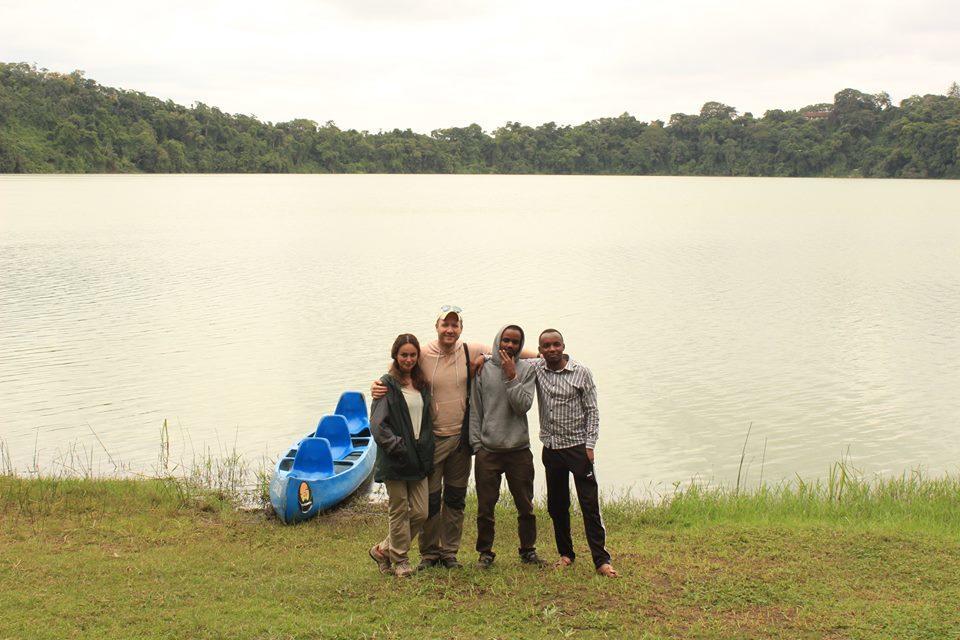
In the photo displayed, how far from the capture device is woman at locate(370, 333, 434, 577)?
20.1ft

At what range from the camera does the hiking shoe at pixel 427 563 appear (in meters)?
6.47

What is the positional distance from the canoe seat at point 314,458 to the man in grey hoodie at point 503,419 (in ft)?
11.5

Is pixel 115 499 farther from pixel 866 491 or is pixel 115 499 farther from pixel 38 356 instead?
pixel 38 356

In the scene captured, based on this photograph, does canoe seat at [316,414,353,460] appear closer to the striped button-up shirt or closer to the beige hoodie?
the beige hoodie

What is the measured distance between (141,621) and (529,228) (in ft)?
142

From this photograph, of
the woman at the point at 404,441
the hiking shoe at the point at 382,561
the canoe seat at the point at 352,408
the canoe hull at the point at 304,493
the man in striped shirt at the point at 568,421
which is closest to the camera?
the woman at the point at 404,441

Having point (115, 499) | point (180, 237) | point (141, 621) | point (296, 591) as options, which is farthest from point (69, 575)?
point (180, 237)

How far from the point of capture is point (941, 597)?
5902 mm

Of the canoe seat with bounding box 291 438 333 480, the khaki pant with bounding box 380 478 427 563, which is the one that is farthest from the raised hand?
the canoe seat with bounding box 291 438 333 480

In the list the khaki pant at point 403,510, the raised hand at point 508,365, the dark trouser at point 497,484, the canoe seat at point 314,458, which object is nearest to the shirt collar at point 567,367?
the raised hand at point 508,365

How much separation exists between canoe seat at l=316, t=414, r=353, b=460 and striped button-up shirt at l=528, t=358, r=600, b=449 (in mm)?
4854

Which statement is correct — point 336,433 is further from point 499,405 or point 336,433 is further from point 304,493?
point 499,405

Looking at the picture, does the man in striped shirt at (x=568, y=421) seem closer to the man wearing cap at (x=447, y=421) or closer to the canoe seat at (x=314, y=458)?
the man wearing cap at (x=447, y=421)

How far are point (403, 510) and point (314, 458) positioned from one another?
11.4 ft
